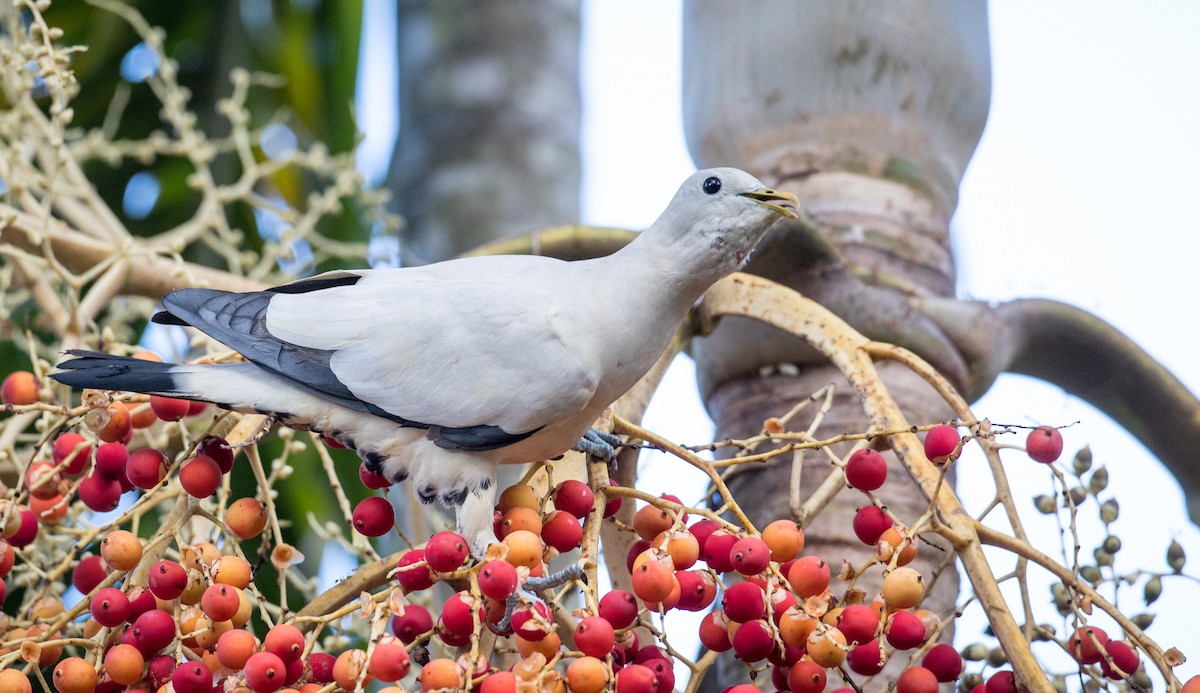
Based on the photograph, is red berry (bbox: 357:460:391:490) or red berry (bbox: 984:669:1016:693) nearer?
red berry (bbox: 984:669:1016:693)

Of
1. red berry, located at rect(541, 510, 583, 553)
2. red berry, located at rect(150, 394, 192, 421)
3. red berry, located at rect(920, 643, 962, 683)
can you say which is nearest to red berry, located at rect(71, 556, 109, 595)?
red berry, located at rect(150, 394, 192, 421)

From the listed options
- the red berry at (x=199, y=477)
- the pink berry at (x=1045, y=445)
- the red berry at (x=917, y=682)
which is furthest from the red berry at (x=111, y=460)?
the pink berry at (x=1045, y=445)

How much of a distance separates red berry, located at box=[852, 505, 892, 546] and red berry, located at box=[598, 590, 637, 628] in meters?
0.27

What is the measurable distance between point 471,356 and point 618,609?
0.31 m

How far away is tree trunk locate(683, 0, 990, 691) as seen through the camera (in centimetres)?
161

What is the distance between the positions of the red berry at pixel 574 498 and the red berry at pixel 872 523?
0.27 metres

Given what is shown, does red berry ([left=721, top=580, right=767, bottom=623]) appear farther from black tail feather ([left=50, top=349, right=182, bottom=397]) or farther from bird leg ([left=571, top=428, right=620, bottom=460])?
black tail feather ([left=50, top=349, right=182, bottom=397])

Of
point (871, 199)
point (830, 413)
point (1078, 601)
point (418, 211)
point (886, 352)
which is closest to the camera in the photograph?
point (1078, 601)

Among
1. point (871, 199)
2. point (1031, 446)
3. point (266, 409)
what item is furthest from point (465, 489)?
point (871, 199)

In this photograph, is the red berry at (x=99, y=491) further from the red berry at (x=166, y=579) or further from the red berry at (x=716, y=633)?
the red berry at (x=716, y=633)

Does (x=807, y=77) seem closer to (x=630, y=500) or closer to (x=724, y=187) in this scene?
(x=724, y=187)

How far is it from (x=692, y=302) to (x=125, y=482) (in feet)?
2.03

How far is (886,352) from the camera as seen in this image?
123 centimetres

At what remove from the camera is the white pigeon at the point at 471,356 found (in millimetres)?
1157
